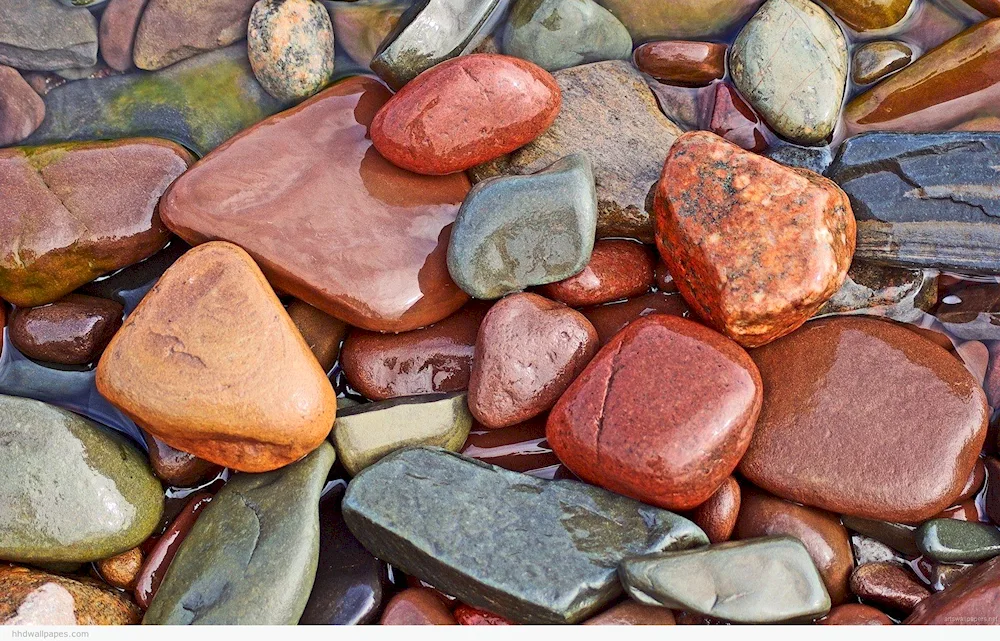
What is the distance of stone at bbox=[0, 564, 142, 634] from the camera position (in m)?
2.35

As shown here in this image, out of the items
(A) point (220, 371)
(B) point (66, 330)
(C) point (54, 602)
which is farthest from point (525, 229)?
(C) point (54, 602)

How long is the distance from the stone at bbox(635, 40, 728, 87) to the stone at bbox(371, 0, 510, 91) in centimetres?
64

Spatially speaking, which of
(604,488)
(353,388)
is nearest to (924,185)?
(604,488)

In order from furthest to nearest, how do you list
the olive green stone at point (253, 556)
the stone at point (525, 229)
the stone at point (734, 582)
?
1. the stone at point (525, 229)
2. the olive green stone at point (253, 556)
3. the stone at point (734, 582)

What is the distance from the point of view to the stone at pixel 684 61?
2.80m

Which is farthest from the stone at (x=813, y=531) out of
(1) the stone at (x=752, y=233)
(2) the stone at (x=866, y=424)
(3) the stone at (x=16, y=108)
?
(3) the stone at (x=16, y=108)

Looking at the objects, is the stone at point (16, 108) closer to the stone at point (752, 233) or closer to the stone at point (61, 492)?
the stone at point (61, 492)

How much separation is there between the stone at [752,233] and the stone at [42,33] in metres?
2.37

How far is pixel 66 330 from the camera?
2.71 m

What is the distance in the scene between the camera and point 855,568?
2523 millimetres

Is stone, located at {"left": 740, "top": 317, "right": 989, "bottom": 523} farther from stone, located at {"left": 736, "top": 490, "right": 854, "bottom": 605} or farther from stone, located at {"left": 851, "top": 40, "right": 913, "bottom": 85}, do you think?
stone, located at {"left": 851, "top": 40, "right": 913, "bottom": 85}

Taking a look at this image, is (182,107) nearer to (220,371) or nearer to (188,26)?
(188,26)

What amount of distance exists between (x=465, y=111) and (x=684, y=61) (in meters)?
0.89

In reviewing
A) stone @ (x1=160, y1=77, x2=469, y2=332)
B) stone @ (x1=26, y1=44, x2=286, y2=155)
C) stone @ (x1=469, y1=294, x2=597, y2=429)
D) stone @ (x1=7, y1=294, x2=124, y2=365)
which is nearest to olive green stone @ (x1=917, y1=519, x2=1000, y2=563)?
stone @ (x1=469, y1=294, x2=597, y2=429)
